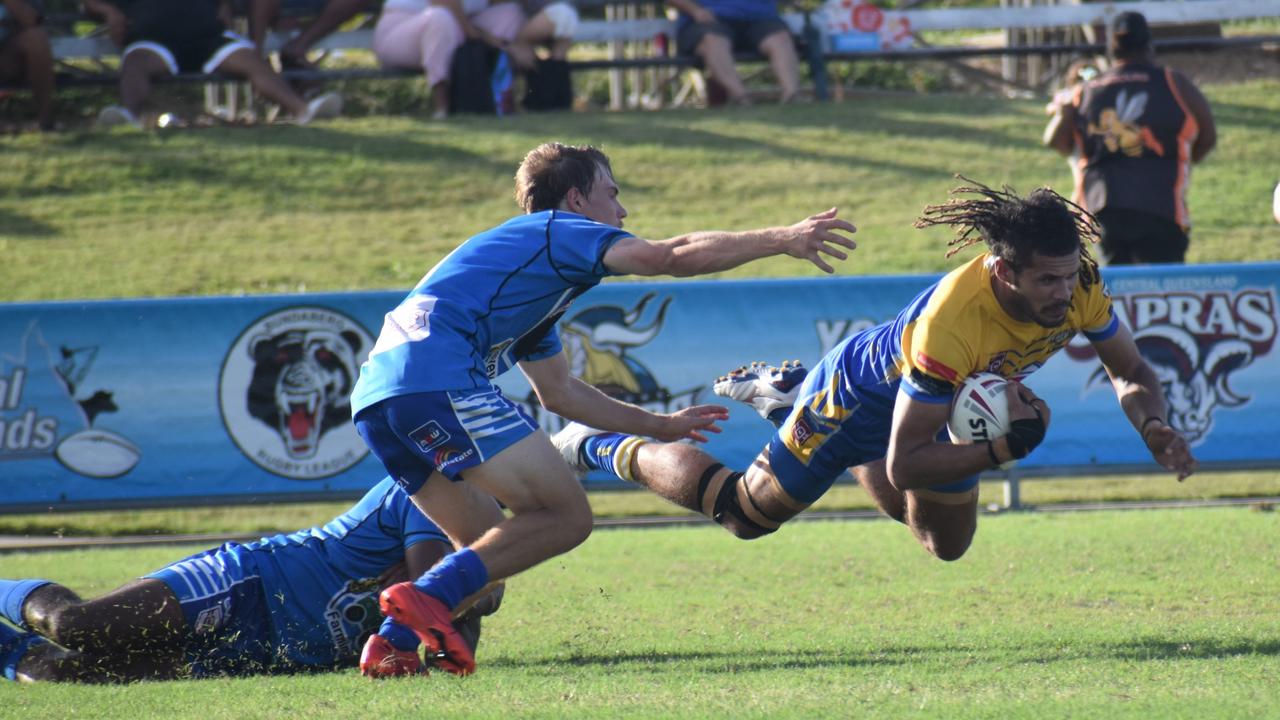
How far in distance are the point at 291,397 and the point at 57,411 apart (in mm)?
1647

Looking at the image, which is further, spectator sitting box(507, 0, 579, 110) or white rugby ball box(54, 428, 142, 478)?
spectator sitting box(507, 0, 579, 110)

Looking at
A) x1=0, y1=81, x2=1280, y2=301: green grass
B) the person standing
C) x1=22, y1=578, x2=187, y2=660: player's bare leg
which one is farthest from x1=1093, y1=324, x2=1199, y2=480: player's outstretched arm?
x1=0, y1=81, x2=1280, y2=301: green grass

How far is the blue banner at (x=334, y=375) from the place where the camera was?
1035 centimetres

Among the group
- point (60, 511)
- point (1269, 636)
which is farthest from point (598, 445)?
point (60, 511)

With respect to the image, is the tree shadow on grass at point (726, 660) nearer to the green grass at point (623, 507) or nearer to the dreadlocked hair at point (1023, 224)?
the dreadlocked hair at point (1023, 224)

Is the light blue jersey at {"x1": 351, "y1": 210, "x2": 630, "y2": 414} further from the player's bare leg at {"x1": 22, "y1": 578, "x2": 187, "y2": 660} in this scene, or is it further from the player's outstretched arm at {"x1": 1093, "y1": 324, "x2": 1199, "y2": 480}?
the player's outstretched arm at {"x1": 1093, "y1": 324, "x2": 1199, "y2": 480}

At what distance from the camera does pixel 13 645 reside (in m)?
6.13

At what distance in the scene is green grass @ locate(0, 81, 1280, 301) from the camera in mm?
14609

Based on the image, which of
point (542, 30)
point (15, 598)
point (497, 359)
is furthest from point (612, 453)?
point (542, 30)

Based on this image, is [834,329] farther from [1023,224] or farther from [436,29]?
[436,29]

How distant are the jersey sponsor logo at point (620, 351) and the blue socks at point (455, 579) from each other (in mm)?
5135

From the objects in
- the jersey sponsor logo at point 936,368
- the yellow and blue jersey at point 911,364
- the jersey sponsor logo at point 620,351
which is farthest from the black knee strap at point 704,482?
the jersey sponsor logo at point 620,351

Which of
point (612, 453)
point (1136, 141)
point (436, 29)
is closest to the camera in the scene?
point (612, 453)

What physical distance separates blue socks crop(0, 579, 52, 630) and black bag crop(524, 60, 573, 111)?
38.8 feet
